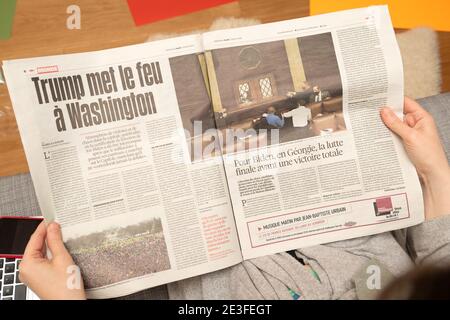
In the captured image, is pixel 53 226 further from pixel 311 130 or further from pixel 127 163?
pixel 311 130

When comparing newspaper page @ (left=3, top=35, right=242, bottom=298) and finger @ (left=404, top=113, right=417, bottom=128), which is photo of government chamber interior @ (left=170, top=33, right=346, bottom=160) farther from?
finger @ (left=404, top=113, right=417, bottom=128)

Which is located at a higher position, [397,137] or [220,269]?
[397,137]

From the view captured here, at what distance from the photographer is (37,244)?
0.57 metres

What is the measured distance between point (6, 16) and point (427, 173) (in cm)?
78

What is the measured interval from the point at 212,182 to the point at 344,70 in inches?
11.3

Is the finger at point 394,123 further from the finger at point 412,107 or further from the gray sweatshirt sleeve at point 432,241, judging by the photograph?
the gray sweatshirt sleeve at point 432,241

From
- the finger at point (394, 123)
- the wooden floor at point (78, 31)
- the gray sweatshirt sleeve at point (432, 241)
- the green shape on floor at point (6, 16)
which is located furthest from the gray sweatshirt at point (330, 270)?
the green shape on floor at point (6, 16)

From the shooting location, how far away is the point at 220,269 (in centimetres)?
63

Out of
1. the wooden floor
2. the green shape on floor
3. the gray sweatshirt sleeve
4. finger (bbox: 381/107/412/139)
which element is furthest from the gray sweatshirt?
the green shape on floor

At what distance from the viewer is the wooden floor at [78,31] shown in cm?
68
